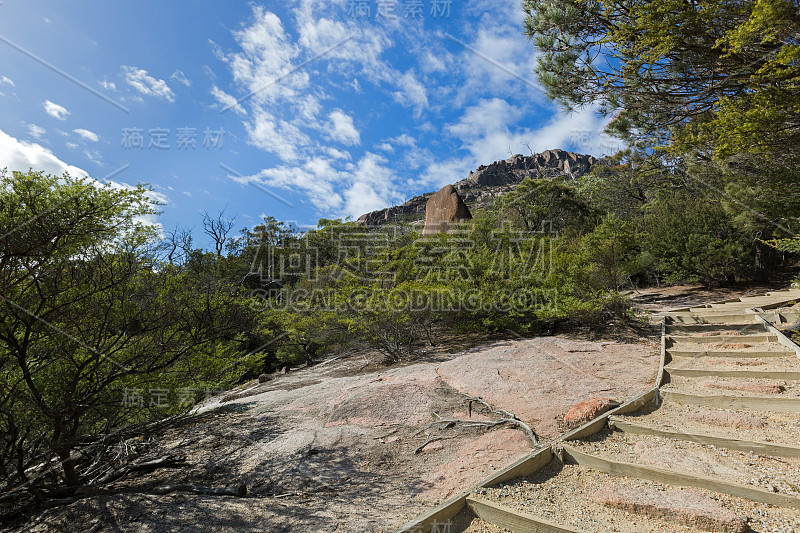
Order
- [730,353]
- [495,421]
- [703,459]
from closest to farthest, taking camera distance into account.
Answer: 1. [703,459]
2. [495,421]
3. [730,353]

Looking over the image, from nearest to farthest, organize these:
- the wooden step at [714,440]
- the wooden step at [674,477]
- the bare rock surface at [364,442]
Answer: the wooden step at [674,477]
the wooden step at [714,440]
the bare rock surface at [364,442]

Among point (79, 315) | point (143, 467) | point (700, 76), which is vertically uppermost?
point (700, 76)

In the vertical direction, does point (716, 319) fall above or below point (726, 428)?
above

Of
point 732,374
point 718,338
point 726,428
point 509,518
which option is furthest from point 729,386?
point 509,518

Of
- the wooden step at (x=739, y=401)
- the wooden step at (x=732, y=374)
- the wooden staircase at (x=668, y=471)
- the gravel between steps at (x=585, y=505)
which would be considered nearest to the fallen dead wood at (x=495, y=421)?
the wooden staircase at (x=668, y=471)

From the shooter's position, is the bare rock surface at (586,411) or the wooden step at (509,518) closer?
the wooden step at (509,518)

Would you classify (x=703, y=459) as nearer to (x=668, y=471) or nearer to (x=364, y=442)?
(x=668, y=471)

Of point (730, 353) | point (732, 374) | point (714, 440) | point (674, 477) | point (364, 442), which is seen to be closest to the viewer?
point (674, 477)

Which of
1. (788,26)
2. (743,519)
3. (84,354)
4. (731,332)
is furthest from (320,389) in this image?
(788,26)

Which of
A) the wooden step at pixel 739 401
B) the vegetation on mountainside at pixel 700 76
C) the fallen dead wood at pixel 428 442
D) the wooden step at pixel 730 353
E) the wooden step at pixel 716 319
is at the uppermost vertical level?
the vegetation on mountainside at pixel 700 76

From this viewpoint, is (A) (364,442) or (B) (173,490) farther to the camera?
(A) (364,442)

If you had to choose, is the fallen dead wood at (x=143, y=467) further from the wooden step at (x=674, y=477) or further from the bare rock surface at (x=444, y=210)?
the bare rock surface at (x=444, y=210)

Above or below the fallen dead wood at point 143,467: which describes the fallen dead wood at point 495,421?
above

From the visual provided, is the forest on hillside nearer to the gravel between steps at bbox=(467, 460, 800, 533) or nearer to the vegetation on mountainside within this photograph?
the vegetation on mountainside
